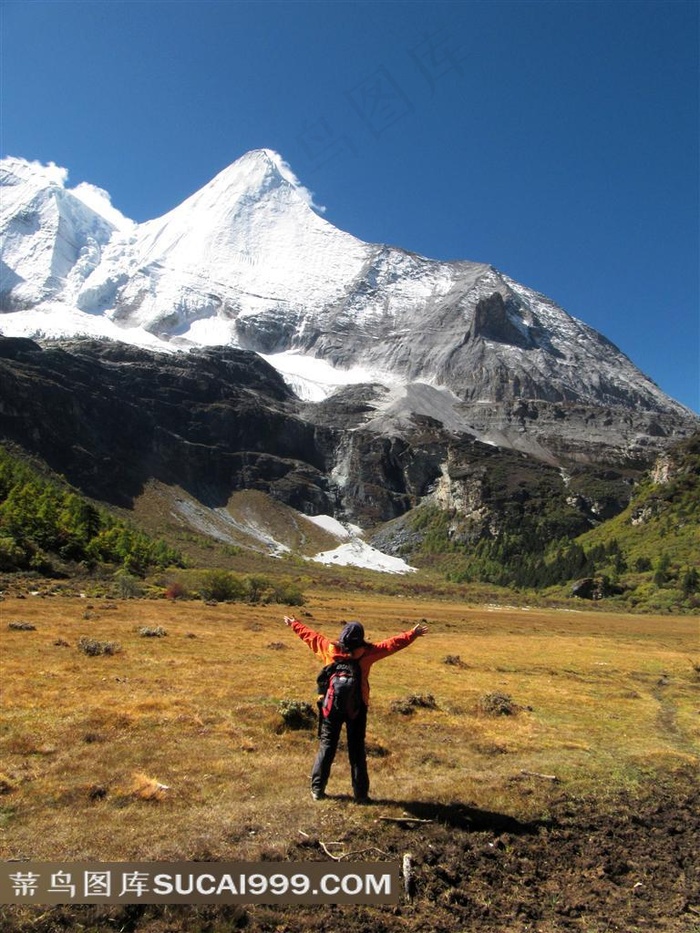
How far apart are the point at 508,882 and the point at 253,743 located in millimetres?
6803

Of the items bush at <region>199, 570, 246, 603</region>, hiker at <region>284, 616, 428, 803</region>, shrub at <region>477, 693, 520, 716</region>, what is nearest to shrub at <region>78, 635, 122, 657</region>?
shrub at <region>477, 693, 520, 716</region>

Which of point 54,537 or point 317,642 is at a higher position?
point 317,642

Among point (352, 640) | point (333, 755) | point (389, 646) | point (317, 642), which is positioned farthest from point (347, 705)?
point (317, 642)

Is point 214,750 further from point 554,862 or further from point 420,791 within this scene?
point 554,862

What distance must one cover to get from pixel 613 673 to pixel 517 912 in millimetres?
25159

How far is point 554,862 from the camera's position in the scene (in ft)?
28.5

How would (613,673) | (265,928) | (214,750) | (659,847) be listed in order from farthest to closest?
(613,673) < (214,750) < (659,847) < (265,928)

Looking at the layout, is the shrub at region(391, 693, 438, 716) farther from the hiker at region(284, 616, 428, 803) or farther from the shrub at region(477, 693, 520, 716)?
the hiker at region(284, 616, 428, 803)

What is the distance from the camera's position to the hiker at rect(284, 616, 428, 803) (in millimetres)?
10086

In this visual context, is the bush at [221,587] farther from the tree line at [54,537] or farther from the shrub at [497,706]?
the shrub at [497,706]

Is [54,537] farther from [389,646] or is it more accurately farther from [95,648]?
[389,646]

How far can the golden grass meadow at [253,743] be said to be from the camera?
881 cm

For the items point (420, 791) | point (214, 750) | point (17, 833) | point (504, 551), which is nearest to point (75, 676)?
point (214, 750)

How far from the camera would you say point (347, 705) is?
32.9ft
